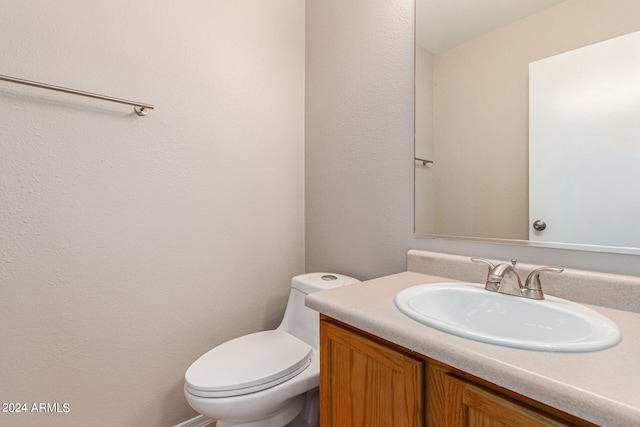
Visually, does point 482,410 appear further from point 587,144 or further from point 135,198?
point 135,198

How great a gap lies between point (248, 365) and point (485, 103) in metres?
1.29

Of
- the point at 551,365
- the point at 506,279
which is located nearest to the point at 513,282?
the point at 506,279

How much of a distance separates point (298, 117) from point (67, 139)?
108cm

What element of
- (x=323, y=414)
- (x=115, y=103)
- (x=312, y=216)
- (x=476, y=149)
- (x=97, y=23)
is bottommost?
(x=323, y=414)

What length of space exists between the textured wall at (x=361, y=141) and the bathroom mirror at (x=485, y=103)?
56 millimetres

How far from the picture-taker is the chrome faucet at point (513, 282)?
0.77m

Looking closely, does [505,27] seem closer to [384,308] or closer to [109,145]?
[384,308]

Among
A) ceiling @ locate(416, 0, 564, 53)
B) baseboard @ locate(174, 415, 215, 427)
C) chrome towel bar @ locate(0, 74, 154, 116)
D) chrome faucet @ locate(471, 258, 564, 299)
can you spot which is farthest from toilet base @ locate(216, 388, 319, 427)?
ceiling @ locate(416, 0, 564, 53)

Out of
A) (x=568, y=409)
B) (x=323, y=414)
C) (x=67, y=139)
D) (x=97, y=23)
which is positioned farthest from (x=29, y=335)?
(x=568, y=409)

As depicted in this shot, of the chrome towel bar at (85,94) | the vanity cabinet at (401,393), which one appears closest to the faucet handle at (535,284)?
the vanity cabinet at (401,393)

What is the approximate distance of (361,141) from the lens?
1.40 meters

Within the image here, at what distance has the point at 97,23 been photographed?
3.56ft

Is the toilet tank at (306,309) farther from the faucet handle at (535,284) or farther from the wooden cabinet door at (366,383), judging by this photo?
the faucet handle at (535,284)

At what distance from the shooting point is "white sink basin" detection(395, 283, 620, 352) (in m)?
0.54
